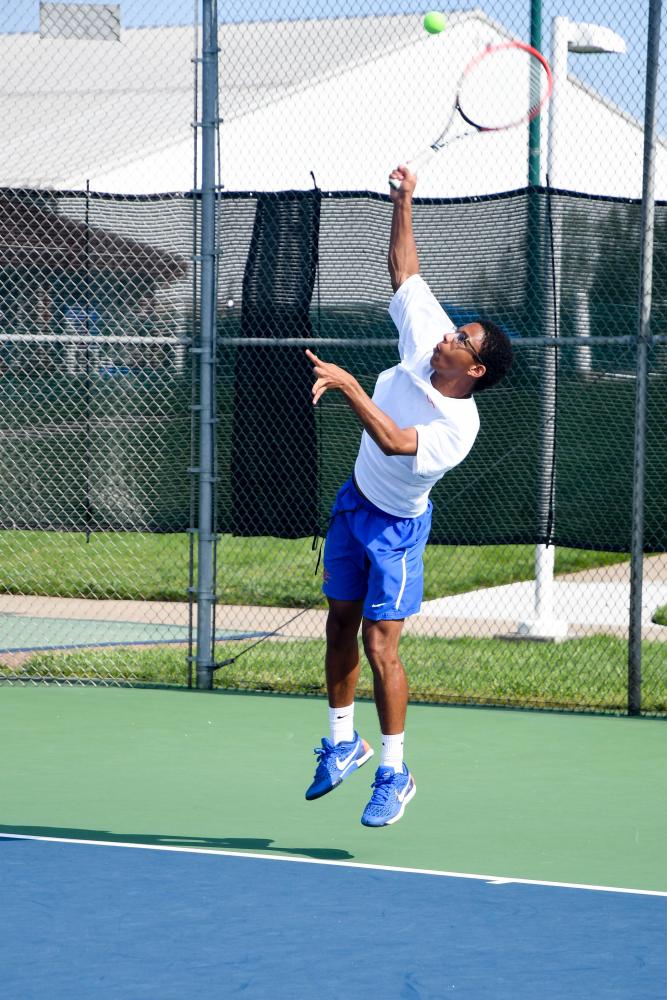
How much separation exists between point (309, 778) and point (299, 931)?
2.22 meters

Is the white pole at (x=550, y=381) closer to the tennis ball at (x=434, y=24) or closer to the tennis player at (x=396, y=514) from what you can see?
the tennis ball at (x=434, y=24)

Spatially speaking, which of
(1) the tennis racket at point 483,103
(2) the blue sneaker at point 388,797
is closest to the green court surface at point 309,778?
(2) the blue sneaker at point 388,797

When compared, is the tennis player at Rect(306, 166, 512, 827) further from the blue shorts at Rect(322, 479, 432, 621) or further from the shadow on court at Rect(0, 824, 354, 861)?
the shadow on court at Rect(0, 824, 354, 861)

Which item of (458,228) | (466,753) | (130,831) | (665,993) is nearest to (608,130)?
(458,228)

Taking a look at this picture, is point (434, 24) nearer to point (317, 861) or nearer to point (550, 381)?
point (550, 381)

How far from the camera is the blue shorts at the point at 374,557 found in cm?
598

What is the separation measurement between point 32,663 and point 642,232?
4043 millimetres

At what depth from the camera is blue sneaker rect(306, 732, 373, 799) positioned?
6.00 metres

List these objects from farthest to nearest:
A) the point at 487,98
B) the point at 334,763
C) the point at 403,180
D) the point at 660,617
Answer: the point at 660,617 → the point at 487,98 → the point at 403,180 → the point at 334,763

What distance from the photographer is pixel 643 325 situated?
27.4 ft

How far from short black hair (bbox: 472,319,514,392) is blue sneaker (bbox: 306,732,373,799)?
1333 millimetres

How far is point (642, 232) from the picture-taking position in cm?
842

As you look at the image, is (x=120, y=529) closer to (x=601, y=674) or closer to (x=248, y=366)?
(x=248, y=366)

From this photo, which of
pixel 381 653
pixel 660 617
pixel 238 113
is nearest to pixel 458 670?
pixel 660 617
